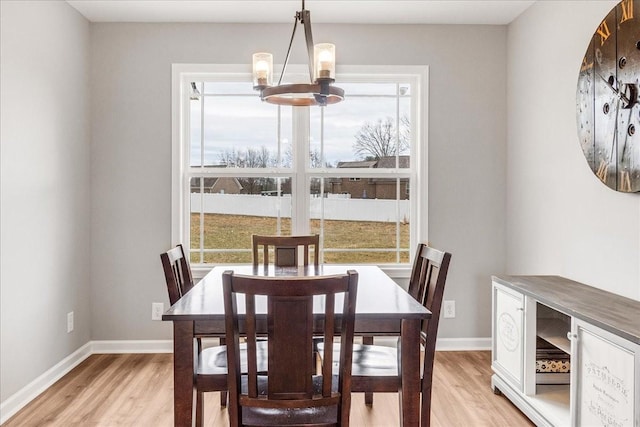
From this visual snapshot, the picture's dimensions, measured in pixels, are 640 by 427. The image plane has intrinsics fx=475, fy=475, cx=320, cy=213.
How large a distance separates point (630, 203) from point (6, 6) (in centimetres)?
348

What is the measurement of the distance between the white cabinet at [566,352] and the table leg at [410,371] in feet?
2.48

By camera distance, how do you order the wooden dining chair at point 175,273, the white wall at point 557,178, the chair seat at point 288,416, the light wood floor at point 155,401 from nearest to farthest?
the chair seat at point 288,416 < the wooden dining chair at point 175,273 < the white wall at point 557,178 < the light wood floor at point 155,401

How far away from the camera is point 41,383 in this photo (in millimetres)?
3002

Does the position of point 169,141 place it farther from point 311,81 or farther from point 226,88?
point 311,81

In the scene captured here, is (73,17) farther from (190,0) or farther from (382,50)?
(382,50)

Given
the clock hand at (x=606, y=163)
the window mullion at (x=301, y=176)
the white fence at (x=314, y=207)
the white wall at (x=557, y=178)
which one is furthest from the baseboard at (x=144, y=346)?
the clock hand at (x=606, y=163)

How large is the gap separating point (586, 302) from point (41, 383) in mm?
3187

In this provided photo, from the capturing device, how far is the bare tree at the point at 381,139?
3.89 m

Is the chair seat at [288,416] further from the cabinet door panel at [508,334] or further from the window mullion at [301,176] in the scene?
the window mullion at [301,176]

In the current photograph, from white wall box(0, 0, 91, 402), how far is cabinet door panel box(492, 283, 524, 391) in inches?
112

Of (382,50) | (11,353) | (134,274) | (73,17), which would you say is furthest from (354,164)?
(11,353)

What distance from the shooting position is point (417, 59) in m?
3.79

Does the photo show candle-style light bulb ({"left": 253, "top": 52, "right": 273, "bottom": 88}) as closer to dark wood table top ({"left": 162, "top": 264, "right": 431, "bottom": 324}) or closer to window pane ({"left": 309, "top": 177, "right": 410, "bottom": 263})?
dark wood table top ({"left": 162, "top": 264, "right": 431, "bottom": 324})

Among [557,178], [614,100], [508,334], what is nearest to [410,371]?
[508,334]
